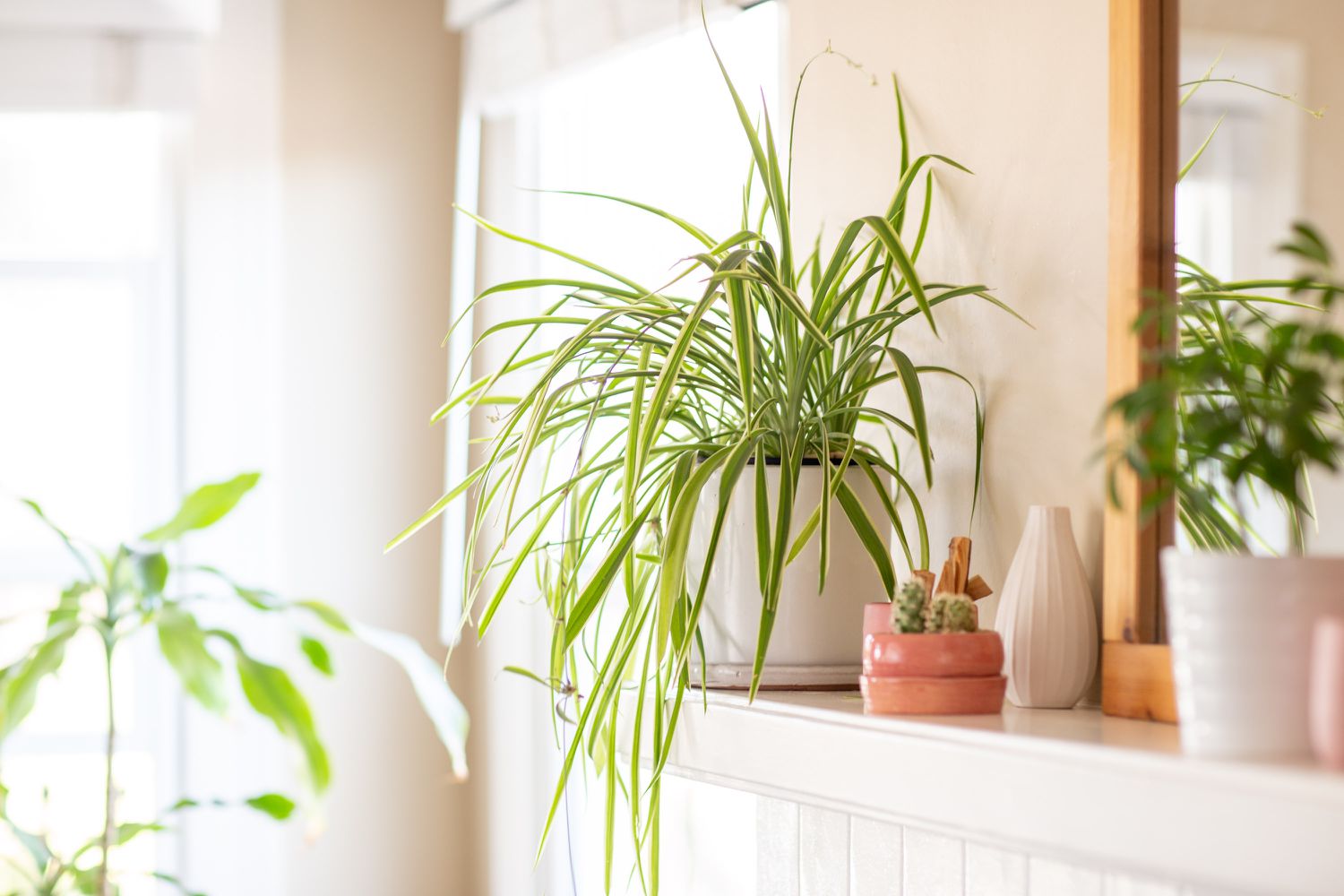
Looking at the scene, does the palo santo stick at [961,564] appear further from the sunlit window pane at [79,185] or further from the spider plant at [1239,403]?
the sunlit window pane at [79,185]

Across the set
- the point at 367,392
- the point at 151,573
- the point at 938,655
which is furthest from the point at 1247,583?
the point at 367,392

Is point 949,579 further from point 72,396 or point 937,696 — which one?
point 72,396

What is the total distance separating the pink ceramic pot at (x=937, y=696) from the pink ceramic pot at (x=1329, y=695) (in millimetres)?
292

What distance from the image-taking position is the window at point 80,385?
2.53 meters

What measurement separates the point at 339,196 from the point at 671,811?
1.48m

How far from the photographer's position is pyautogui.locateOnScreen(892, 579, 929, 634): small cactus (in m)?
1.03

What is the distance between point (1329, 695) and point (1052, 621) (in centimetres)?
35

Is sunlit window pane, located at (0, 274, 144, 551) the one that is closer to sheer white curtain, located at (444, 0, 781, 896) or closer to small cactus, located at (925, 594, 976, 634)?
sheer white curtain, located at (444, 0, 781, 896)

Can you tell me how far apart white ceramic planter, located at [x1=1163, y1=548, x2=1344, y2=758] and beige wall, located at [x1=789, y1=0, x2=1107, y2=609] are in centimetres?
34

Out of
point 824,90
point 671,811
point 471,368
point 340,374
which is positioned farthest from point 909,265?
point 340,374

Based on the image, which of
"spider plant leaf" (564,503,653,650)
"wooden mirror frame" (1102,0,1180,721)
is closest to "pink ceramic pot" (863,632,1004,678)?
"wooden mirror frame" (1102,0,1180,721)

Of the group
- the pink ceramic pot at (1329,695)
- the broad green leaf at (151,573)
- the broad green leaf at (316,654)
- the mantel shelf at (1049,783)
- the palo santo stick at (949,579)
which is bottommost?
the broad green leaf at (316,654)

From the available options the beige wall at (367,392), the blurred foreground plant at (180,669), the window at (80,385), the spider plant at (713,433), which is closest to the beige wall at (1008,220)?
the spider plant at (713,433)

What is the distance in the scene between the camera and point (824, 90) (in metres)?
1.50
